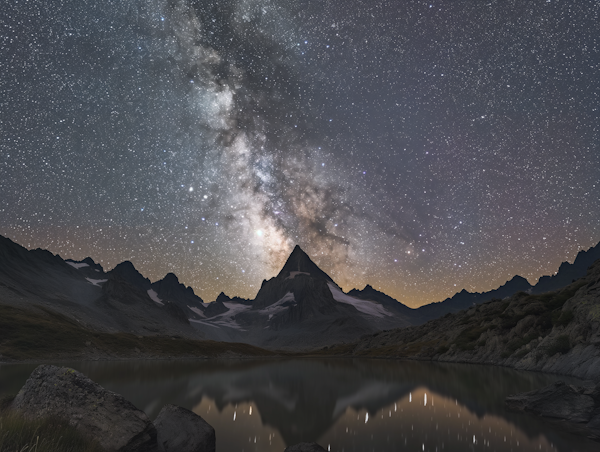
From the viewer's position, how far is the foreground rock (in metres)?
16.9

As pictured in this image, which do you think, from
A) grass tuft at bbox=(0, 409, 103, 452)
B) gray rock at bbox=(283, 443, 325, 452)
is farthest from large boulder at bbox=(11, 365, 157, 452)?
gray rock at bbox=(283, 443, 325, 452)

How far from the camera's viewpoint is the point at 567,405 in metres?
18.8

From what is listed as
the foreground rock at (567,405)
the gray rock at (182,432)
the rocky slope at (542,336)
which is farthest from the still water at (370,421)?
the rocky slope at (542,336)

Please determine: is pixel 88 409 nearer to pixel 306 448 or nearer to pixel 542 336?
pixel 306 448

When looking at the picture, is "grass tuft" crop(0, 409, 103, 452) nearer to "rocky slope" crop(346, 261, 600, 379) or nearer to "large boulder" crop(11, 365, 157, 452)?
"large boulder" crop(11, 365, 157, 452)

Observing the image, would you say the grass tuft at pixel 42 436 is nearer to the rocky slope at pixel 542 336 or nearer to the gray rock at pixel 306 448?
the gray rock at pixel 306 448

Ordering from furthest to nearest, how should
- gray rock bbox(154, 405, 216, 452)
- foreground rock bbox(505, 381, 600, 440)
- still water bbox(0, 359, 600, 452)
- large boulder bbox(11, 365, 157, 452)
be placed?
foreground rock bbox(505, 381, 600, 440), still water bbox(0, 359, 600, 452), gray rock bbox(154, 405, 216, 452), large boulder bbox(11, 365, 157, 452)

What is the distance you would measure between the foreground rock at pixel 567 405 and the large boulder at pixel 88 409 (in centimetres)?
1857

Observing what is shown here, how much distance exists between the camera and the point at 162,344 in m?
135

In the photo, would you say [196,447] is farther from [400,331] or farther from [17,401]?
[400,331]

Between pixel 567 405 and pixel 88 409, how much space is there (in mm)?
23002

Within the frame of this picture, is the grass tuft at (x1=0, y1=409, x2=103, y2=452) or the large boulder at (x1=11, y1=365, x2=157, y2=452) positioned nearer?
the grass tuft at (x1=0, y1=409, x2=103, y2=452)

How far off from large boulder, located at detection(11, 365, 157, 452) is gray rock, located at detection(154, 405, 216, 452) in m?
0.96

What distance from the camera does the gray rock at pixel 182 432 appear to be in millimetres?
12641
